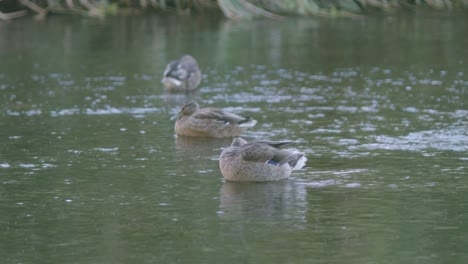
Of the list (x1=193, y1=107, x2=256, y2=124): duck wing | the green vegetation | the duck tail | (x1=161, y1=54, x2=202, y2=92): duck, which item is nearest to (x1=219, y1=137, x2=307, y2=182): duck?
the duck tail

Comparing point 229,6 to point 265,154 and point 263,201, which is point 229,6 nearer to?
point 265,154

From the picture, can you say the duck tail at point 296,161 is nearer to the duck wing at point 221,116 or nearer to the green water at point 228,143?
the green water at point 228,143

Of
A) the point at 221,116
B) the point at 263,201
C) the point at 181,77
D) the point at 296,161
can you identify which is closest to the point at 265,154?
the point at 296,161

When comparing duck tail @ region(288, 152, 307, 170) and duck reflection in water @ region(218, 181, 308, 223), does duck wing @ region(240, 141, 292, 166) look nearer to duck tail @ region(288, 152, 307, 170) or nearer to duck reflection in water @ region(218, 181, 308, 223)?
duck tail @ region(288, 152, 307, 170)

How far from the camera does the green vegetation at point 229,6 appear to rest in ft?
104

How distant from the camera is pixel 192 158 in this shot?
13531 millimetres

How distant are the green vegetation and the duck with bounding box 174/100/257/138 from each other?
15533 mm

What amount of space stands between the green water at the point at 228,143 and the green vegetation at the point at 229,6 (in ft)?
15.3

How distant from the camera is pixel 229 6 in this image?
104 feet

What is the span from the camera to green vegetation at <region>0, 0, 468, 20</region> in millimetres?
31562

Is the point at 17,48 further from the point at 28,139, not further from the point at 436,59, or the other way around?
the point at 28,139

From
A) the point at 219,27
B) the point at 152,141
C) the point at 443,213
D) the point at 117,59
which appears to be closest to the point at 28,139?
the point at 152,141

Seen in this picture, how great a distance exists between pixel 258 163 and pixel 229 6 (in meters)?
20.0

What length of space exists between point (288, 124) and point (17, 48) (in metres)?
12.2
